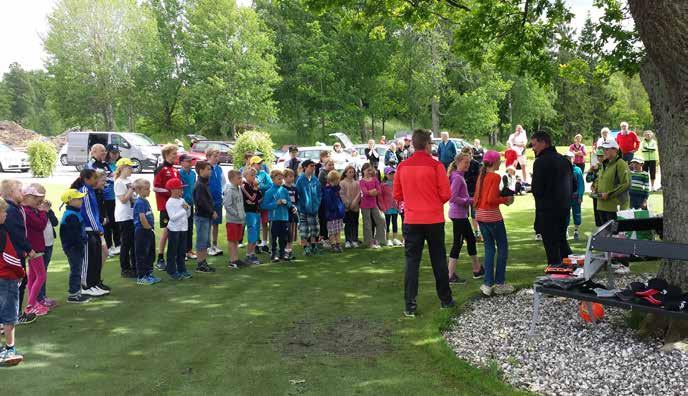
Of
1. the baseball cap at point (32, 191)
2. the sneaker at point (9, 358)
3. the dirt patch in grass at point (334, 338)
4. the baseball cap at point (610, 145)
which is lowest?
the dirt patch in grass at point (334, 338)

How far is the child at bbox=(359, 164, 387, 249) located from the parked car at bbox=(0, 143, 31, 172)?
23582 mm

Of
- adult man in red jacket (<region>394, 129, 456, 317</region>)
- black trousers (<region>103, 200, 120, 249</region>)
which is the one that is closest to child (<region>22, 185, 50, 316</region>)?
black trousers (<region>103, 200, 120, 249</region>)

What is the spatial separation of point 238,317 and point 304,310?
823mm

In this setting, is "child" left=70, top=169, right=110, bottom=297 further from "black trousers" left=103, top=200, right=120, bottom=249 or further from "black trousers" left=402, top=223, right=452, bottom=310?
"black trousers" left=402, top=223, right=452, bottom=310

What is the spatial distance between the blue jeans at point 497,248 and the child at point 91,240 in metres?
5.23

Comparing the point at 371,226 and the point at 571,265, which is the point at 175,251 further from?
the point at 571,265

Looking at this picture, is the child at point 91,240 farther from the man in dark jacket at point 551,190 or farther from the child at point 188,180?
the man in dark jacket at point 551,190

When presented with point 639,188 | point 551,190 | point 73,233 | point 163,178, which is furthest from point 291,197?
point 639,188

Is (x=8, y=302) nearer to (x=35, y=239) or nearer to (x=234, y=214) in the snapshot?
(x=35, y=239)

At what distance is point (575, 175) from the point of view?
10.7 metres

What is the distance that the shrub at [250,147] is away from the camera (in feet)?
67.8

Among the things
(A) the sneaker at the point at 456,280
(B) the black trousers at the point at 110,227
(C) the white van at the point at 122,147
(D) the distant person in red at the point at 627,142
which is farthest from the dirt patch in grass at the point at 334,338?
(C) the white van at the point at 122,147

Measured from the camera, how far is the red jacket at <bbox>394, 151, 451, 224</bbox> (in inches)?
255

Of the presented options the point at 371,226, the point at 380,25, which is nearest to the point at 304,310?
the point at 371,226
